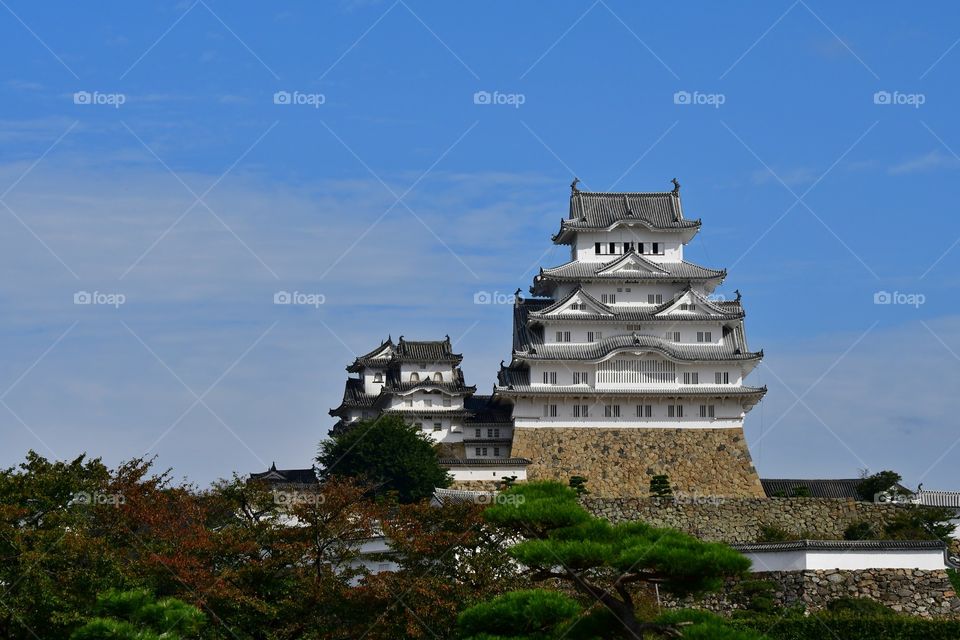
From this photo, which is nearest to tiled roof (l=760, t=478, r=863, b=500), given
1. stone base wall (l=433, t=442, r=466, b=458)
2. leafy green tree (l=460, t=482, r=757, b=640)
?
stone base wall (l=433, t=442, r=466, b=458)

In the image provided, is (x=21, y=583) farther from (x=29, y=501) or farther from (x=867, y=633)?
(x=867, y=633)

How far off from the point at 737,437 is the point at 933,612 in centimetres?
1959

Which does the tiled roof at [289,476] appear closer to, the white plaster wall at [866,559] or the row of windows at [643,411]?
the row of windows at [643,411]

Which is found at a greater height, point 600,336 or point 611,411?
point 600,336

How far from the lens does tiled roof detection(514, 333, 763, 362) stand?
5256cm

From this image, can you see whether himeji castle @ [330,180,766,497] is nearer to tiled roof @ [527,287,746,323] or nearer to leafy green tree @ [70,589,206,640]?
tiled roof @ [527,287,746,323]

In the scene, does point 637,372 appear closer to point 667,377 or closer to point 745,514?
point 667,377

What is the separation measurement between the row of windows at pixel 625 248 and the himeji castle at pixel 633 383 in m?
1.16

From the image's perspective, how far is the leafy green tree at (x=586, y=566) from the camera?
68.4 feet

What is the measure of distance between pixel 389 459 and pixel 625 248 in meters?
13.2

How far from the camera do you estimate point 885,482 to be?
47.8 m

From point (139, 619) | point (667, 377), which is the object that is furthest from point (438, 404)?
point (139, 619)

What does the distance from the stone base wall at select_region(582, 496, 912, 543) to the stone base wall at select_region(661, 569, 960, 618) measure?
8.26 metres

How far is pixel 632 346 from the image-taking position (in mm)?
52531
